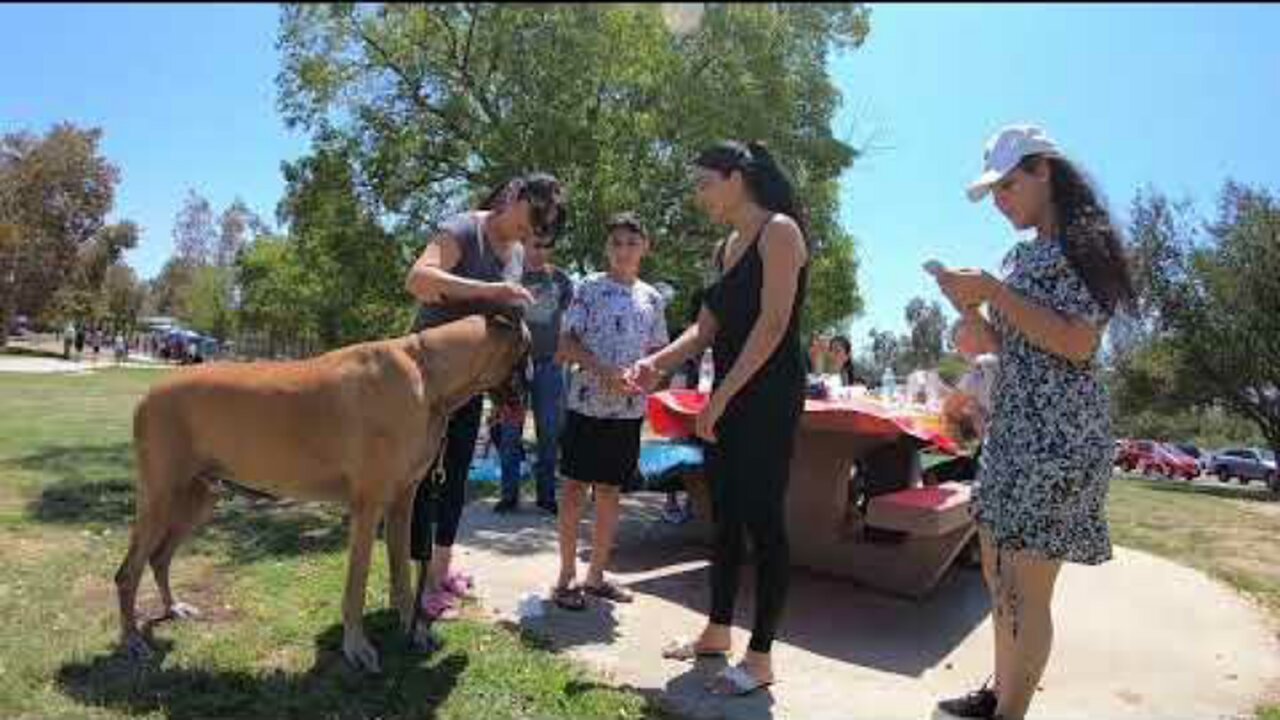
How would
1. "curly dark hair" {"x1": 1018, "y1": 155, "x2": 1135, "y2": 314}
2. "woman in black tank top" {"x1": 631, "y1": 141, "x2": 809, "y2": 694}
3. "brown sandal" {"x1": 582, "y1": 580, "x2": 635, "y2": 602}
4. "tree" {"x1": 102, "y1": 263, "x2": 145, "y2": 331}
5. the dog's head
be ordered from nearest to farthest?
"curly dark hair" {"x1": 1018, "y1": 155, "x2": 1135, "y2": 314}, "woman in black tank top" {"x1": 631, "y1": 141, "x2": 809, "y2": 694}, the dog's head, "brown sandal" {"x1": 582, "y1": 580, "x2": 635, "y2": 602}, "tree" {"x1": 102, "y1": 263, "x2": 145, "y2": 331}

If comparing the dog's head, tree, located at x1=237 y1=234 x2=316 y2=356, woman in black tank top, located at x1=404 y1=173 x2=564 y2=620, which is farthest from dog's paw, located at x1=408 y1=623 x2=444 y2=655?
tree, located at x1=237 y1=234 x2=316 y2=356

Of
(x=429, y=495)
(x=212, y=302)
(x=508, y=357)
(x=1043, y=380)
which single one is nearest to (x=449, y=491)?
(x=429, y=495)

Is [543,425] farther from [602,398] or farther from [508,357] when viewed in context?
[508,357]

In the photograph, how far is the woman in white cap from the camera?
3705 millimetres

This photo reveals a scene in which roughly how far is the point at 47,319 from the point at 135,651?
176 feet

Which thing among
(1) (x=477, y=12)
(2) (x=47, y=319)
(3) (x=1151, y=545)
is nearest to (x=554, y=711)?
(1) (x=477, y=12)

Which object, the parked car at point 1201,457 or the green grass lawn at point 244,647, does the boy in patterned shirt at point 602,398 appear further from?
the parked car at point 1201,457

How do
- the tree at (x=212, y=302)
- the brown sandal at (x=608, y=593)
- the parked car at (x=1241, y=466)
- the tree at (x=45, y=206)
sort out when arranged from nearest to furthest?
the brown sandal at (x=608, y=593), the tree at (x=45, y=206), the parked car at (x=1241, y=466), the tree at (x=212, y=302)

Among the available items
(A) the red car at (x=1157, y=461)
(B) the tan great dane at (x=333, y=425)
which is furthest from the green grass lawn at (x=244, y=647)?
(A) the red car at (x=1157, y=461)

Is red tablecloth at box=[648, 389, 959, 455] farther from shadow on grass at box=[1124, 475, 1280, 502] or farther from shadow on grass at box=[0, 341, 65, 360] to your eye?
shadow on grass at box=[0, 341, 65, 360]

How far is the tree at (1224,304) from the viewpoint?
30562 millimetres

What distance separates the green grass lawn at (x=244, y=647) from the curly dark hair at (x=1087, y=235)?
2.24m

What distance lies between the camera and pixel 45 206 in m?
19.9

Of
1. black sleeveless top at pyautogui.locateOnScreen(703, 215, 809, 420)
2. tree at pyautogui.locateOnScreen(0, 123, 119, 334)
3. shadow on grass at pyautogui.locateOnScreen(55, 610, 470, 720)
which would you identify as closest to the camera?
shadow on grass at pyautogui.locateOnScreen(55, 610, 470, 720)
